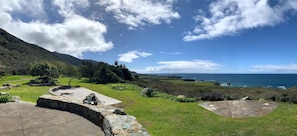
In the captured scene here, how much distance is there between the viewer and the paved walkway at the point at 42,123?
23.4 feet

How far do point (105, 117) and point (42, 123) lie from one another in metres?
2.37

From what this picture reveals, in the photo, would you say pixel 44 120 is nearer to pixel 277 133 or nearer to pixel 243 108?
pixel 277 133

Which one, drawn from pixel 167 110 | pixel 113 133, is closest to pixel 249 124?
pixel 167 110

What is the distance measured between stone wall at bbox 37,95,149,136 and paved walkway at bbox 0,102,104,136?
0.89 feet

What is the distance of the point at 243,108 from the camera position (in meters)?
14.2

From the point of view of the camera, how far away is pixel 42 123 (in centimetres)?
807

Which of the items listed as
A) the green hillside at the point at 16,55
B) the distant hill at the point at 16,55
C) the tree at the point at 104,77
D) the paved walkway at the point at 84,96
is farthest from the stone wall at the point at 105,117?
the distant hill at the point at 16,55

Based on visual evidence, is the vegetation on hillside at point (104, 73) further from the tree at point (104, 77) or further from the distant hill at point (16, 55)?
the distant hill at point (16, 55)

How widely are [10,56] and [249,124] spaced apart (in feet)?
432

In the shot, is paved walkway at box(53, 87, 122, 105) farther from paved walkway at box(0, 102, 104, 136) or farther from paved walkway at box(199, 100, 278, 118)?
paved walkway at box(199, 100, 278, 118)

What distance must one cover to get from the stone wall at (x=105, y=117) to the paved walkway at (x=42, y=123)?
0.89ft

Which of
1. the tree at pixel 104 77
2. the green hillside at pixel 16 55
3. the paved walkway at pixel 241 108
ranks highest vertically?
the green hillside at pixel 16 55

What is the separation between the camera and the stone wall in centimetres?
677

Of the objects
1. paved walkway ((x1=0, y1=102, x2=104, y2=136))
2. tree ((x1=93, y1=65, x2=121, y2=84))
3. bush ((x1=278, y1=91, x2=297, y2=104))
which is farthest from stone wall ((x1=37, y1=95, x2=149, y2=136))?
tree ((x1=93, y1=65, x2=121, y2=84))
